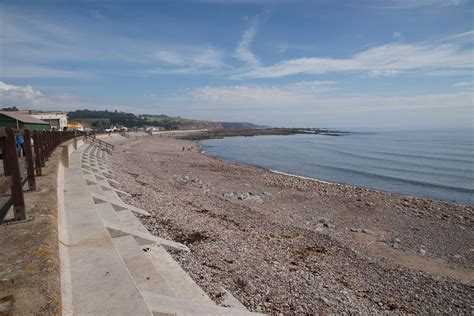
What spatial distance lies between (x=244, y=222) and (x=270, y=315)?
19.2ft

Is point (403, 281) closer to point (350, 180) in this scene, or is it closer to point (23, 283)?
point (23, 283)

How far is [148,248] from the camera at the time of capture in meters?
5.44

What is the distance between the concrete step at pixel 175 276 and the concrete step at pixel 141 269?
246mm

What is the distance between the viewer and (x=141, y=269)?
4234 millimetres

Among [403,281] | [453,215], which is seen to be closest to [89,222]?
[403,281]

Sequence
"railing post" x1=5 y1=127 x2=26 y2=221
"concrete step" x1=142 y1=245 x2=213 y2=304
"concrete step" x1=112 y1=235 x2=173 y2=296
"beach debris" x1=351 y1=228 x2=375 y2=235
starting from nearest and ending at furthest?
"concrete step" x1=112 y1=235 x2=173 y2=296 → "railing post" x1=5 y1=127 x2=26 y2=221 → "concrete step" x1=142 y1=245 x2=213 y2=304 → "beach debris" x1=351 y1=228 x2=375 y2=235

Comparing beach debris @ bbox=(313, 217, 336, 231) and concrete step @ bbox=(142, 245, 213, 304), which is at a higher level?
concrete step @ bbox=(142, 245, 213, 304)

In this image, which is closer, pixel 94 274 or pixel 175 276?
pixel 94 274

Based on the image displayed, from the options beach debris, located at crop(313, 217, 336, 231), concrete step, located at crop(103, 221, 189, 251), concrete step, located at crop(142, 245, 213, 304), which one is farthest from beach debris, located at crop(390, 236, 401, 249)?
concrete step, located at crop(142, 245, 213, 304)

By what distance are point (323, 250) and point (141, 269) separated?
18.9ft

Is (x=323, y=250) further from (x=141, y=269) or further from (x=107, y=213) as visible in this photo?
(x=107, y=213)

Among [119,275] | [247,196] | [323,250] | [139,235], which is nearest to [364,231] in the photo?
[323,250]

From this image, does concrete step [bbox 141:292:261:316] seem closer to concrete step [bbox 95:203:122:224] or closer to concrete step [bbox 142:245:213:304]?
concrete step [bbox 142:245:213:304]

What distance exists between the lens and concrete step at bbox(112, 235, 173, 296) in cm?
385
